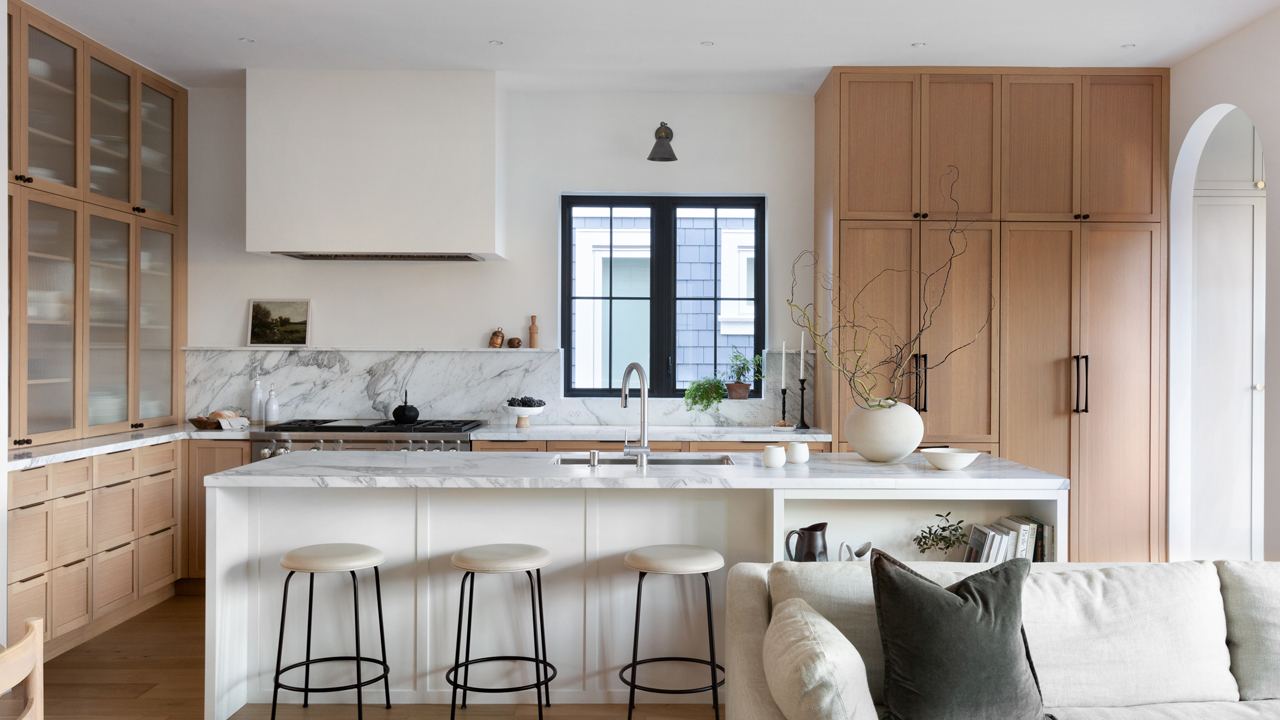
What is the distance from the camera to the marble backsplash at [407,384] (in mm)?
5008

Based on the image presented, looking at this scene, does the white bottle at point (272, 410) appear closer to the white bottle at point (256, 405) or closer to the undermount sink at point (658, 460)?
the white bottle at point (256, 405)

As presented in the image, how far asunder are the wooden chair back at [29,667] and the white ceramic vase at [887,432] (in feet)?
8.04

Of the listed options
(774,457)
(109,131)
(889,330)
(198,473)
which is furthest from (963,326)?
(109,131)

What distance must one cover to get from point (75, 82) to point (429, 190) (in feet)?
5.61

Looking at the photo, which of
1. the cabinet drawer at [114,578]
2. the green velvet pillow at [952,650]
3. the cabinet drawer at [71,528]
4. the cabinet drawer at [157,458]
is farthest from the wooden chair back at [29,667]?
the cabinet drawer at [157,458]

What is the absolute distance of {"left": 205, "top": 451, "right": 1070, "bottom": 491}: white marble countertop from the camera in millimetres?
2754

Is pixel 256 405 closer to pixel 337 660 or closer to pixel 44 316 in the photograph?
pixel 44 316

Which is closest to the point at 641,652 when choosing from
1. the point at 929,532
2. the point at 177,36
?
the point at 929,532

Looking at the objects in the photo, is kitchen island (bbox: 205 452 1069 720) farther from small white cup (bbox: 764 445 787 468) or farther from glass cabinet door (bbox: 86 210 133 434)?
glass cabinet door (bbox: 86 210 133 434)

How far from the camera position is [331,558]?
9.00 ft

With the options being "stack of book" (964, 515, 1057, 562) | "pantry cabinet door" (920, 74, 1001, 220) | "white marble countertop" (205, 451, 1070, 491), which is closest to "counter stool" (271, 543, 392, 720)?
"white marble countertop" (205, 451, 1070, 491)

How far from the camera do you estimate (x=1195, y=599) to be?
213 centimetres

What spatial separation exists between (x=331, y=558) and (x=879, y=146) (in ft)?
11.2

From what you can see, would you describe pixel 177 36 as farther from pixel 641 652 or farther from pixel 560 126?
pixel 641 652
